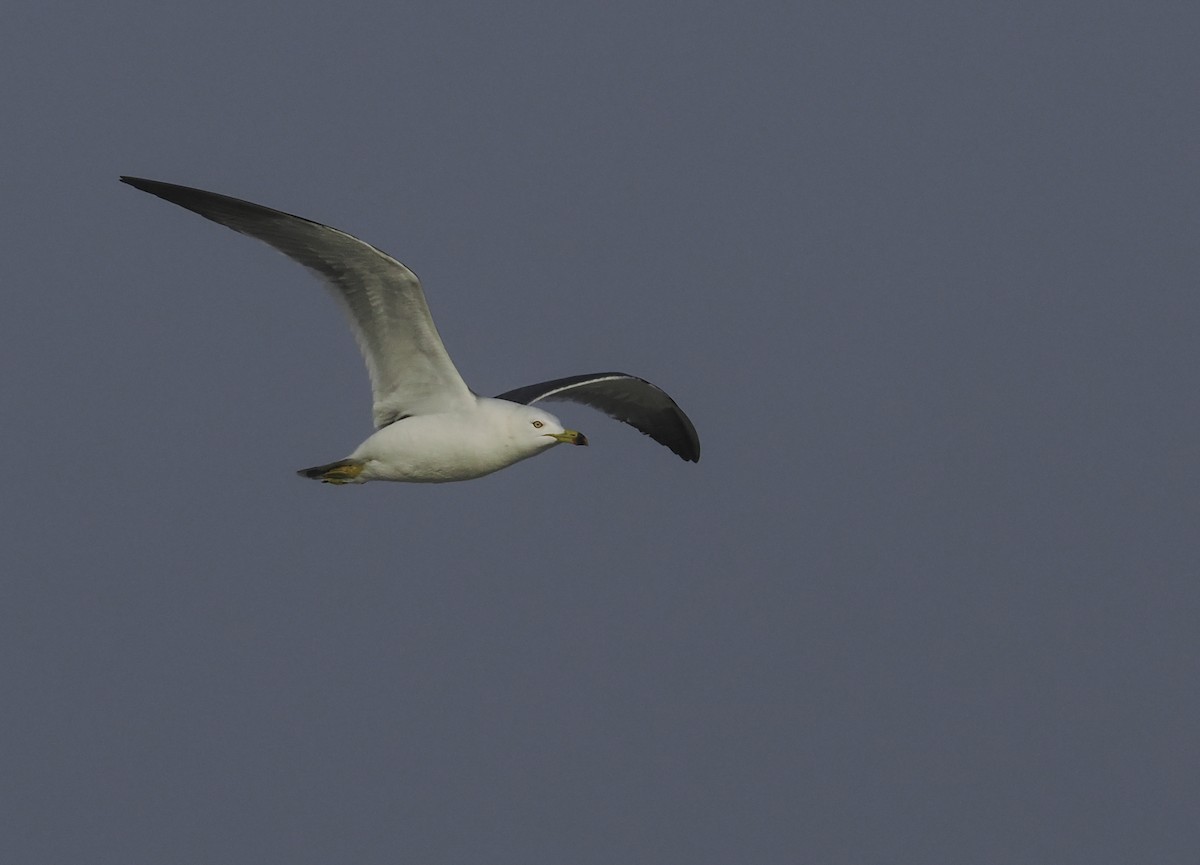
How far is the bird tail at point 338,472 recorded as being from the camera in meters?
18.6

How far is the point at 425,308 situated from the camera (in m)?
17.7

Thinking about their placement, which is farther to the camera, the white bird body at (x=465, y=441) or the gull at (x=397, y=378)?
the white bird body at (x=465, y=441)

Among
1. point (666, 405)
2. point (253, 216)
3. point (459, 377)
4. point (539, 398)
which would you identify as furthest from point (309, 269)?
point (666, 405)

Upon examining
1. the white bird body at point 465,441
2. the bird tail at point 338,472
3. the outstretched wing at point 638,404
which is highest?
the outstretched wing at point 638,404

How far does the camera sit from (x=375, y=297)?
698 inches

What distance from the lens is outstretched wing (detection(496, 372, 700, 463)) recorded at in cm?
2084

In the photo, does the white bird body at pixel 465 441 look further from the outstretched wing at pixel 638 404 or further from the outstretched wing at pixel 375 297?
the outstretched wing at pixel 638 404

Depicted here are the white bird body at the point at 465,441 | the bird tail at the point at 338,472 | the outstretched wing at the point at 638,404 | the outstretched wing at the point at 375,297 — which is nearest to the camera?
the outstretched wing at the point at 375,297

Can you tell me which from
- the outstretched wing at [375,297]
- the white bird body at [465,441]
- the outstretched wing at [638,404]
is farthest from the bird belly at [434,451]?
the outstretched wing at [638,404]

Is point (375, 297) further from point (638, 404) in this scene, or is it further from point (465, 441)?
point (638, 404)

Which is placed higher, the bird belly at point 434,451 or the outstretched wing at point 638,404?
the outstretched wing at point 638,404

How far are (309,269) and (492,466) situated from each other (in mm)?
2596

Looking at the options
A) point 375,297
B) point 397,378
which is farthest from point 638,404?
point 375,297

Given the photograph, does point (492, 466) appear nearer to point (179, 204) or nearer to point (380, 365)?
point (380, 365)
